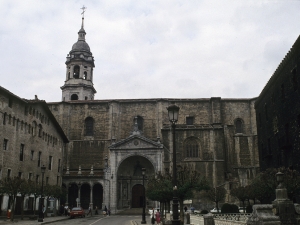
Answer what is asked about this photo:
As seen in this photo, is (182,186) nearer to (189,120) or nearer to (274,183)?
(274,183)

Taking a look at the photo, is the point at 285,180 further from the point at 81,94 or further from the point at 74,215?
the point at 81,94

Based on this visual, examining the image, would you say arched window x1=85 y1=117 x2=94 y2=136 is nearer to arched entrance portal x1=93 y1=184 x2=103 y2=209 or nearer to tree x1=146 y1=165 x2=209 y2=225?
arched entrance portal x1=93 y1=184 x2=103 y2=209

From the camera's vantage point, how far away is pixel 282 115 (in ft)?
94.0

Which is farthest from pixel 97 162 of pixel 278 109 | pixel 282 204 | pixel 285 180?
pixel 282 204

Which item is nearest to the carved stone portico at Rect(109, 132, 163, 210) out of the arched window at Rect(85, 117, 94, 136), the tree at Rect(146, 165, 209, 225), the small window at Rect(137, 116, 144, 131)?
the small window at Rect(137, 116, 144, 131)

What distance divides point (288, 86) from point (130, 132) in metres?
27.2

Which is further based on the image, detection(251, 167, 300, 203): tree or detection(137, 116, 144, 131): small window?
detection(137, 116, 144, 131): small window

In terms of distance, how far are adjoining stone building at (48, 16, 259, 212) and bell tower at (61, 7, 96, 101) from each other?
9.33 metres

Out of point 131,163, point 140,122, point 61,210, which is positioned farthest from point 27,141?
point 140,122

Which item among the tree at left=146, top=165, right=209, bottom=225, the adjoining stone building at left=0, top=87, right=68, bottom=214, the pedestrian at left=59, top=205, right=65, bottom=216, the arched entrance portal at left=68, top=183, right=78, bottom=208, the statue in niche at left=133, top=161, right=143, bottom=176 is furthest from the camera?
the statue in niche at left=133, top=161, right=143, bottom=176

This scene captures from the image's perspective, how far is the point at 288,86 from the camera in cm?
2689

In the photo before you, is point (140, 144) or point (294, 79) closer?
point (294, 79)

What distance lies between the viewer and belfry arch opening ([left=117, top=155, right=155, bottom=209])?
4812 cm

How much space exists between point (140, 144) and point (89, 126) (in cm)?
927
